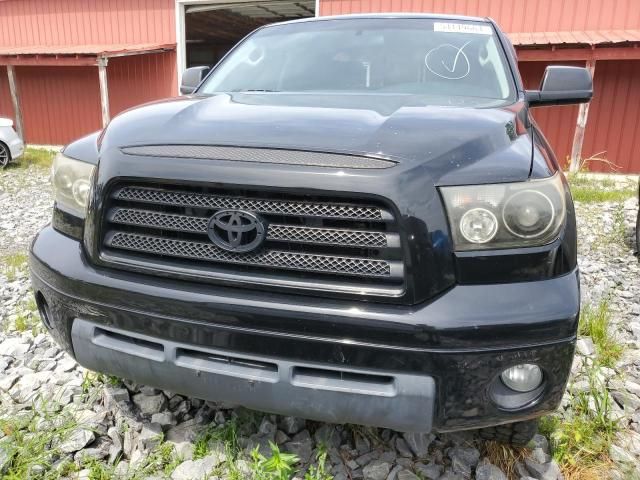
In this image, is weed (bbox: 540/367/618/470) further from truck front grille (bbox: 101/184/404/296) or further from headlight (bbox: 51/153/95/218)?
headlight (bbox: 51/153/95/218)

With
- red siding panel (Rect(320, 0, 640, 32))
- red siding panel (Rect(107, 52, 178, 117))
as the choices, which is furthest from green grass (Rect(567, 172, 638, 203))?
red siding panel (Rect(107, 52, 178, 117))

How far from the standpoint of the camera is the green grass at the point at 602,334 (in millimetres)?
2768

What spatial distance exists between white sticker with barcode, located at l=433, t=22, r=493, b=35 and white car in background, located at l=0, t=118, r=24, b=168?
34.4 ft

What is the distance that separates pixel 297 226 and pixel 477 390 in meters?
0.73

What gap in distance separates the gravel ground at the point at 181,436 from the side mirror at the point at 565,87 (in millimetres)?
1384

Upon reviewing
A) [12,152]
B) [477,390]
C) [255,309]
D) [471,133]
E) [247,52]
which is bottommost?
[12,152]

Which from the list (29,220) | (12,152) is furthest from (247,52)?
(12,152)

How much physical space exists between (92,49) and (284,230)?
14.4 metres

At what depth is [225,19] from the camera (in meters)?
17.7

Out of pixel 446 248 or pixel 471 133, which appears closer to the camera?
pixel 446 248

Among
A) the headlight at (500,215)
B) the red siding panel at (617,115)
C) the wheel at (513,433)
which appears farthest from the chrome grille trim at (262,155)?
the red siding panel at (617,115)

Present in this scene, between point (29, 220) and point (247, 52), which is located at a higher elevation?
point (247, 52)

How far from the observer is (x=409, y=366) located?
144 centimetres

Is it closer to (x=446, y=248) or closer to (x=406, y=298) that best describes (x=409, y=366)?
(x=406, y=298)
